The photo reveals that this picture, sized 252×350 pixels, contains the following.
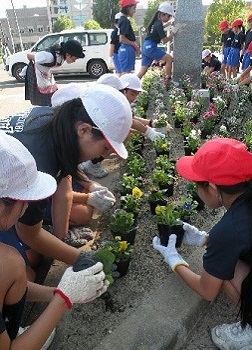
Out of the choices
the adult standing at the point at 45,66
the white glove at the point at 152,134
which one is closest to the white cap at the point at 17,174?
the white glove at the point at 152,134

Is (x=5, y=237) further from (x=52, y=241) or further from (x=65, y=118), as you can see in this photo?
(x=65, y=118)

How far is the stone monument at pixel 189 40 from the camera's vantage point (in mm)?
6047

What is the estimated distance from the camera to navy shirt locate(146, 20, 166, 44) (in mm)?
6148

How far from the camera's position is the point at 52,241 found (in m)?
1.77

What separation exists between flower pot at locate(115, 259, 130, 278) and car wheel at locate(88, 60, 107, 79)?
36.3ft

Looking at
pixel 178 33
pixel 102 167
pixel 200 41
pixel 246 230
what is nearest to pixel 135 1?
pixel 178 33

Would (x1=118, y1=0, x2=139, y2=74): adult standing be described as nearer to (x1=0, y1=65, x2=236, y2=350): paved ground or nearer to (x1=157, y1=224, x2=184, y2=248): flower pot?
(x1=157, y1=224, x2=184, y2=248): flower pot

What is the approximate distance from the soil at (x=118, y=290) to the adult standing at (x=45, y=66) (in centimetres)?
200

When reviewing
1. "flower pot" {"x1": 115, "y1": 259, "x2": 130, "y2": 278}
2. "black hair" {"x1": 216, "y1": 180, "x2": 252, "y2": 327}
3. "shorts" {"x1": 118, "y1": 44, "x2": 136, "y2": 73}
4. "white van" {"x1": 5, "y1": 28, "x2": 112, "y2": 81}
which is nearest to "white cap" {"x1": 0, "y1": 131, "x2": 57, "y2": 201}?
"black hair" {"x1": 216, "y1": 180, "x2": 252, "y2": 327}

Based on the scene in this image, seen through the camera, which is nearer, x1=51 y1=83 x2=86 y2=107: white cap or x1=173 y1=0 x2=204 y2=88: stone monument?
x1=51 y1=83 x2=86 y2=107: white cap

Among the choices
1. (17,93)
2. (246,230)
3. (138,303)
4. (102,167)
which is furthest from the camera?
(17,93)

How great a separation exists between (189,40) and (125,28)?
1.16 meters

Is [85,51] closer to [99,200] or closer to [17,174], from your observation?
[99,200]

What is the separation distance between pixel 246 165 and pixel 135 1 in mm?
5480
